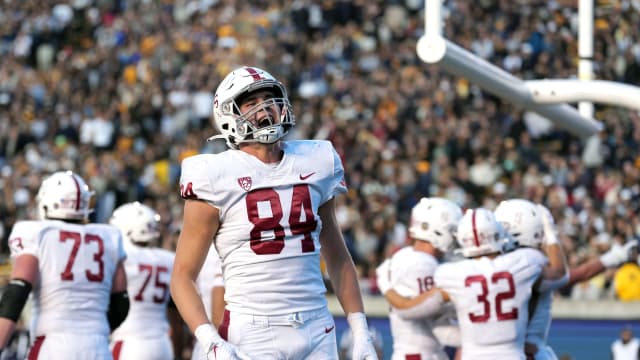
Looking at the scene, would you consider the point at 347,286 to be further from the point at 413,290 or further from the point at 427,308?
the point at 413,290

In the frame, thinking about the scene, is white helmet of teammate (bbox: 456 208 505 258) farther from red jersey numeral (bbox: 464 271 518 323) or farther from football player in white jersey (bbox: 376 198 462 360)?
football player in white jersey (bbox: 376 198 462 360)

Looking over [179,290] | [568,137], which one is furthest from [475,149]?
[179,290]

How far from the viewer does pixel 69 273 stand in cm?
731

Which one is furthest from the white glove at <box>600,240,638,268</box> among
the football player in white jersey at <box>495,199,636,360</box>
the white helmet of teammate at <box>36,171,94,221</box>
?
the white helmet of teammate at <box>36,171,94,221</box>

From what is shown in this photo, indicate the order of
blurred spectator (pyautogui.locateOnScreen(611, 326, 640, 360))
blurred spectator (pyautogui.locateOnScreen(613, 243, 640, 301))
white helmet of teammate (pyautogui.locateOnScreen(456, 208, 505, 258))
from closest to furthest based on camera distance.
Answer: white helmet of teammate (pyautogui.locateOnScreen(456, 208, 505, 258))
blurred spectator (pyautogui.locateOnScreen(611, 326, 640, 360))
blurred spectator (pyautogui.locateOnScreen(613, 243, 640, 301))

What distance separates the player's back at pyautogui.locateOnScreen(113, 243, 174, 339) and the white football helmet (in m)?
4.00

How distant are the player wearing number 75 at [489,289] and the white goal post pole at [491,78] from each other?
2.74ft

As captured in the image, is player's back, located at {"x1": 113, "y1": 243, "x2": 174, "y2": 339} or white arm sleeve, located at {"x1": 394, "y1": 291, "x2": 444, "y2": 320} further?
player's back, located at {"x1": 113, "y1": 243, "x2": 174, "y2": 339}

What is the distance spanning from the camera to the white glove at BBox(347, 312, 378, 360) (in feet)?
16.9

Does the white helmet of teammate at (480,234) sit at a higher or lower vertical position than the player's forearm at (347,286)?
higher

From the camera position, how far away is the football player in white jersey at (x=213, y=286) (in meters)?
8.09

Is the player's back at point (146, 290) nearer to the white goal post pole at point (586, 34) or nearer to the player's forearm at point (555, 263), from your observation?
the player's forearm at point (555, 263)

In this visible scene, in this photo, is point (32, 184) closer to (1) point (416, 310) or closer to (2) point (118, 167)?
(2) point (118, 167)

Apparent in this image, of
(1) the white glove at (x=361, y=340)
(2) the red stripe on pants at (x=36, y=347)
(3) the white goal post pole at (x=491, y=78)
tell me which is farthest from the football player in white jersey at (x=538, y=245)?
(1) the white glove at (x=361, y=340)
